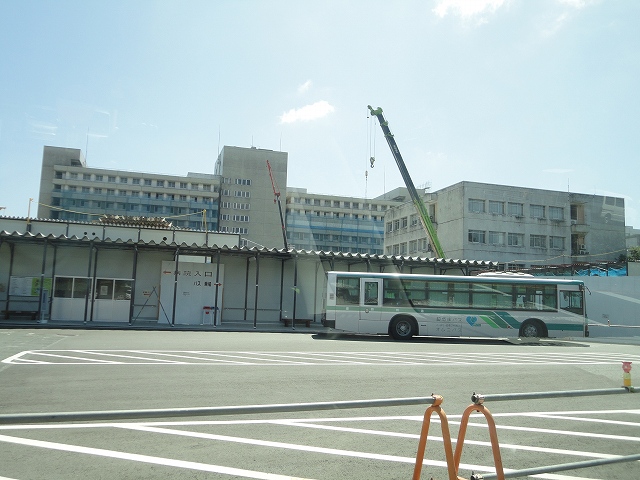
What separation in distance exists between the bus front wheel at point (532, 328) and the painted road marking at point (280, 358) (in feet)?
18.6

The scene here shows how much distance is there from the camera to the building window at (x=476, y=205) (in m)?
61.8

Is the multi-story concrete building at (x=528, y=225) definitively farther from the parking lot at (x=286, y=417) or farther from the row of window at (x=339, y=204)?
the parking lot at (x=286, y=417)

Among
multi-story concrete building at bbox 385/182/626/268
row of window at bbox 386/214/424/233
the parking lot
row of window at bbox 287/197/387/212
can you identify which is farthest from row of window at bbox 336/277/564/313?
row of window at bbox 287/197/387/212

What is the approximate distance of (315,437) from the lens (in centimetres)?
669

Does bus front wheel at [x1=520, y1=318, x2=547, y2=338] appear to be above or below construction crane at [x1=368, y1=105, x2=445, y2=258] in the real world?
below

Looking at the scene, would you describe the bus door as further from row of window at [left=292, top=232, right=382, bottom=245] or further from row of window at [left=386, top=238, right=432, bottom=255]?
row of window at [left=292, top=232, right=382, bottom=245]

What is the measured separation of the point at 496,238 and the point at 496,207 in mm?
3738

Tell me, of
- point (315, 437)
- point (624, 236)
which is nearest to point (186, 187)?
point (624, 236)

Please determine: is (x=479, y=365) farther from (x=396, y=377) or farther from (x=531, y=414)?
(x=531, y=414)

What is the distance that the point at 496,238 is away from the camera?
62.3m

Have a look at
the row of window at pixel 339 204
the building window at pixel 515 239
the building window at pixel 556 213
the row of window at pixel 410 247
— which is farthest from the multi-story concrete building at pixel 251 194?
the building window at pixel 556 213

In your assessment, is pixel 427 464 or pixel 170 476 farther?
pixel 427 464

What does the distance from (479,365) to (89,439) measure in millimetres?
10650

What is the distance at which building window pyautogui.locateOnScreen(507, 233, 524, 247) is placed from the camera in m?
62.7
